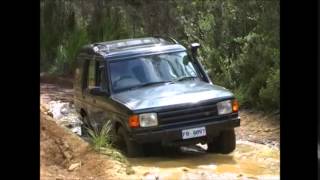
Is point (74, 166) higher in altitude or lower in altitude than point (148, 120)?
lower

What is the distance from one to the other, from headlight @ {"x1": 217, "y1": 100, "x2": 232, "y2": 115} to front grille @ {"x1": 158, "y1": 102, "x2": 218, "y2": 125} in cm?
11

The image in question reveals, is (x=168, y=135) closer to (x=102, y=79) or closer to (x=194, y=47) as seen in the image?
(x=102, y=79)

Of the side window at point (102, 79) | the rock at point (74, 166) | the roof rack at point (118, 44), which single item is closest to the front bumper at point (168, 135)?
the rock at point (74, 166)

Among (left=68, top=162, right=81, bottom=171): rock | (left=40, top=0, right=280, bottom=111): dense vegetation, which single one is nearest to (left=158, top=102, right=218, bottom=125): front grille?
(left=40, top=0, right=280, bottom=111): dense vegetation

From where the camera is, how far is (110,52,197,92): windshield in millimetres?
4992

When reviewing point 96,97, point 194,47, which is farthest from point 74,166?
point 194,47

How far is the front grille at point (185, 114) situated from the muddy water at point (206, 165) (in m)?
0.26

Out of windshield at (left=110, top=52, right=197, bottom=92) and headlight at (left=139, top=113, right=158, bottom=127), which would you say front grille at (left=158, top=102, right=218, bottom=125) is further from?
windshield at (left=110, top=52, right=197, bottom=92)

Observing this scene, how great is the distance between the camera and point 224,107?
4.71 m

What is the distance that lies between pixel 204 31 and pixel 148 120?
47.6 inches

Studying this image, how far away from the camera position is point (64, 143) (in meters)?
4.48

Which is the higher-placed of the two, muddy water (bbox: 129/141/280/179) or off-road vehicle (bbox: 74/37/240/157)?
off-road vehicle (bbox: 74/37/240/157)
